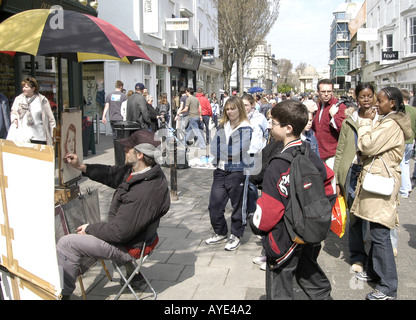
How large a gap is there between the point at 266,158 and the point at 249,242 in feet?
4.99

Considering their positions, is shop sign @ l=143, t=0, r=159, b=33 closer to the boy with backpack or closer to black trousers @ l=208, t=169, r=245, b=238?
black trousers @ l=208, t=169, r=245, b=238

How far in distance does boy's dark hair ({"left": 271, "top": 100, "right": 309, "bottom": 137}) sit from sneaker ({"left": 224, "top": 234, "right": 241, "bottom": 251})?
2367 millimetres

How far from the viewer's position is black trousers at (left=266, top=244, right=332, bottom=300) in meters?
2.91

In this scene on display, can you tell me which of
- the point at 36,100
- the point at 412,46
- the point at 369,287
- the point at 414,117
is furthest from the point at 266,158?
the point at 412,46

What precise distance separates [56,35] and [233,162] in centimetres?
236

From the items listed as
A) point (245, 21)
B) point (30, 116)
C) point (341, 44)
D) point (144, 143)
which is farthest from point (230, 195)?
point (341, 44)

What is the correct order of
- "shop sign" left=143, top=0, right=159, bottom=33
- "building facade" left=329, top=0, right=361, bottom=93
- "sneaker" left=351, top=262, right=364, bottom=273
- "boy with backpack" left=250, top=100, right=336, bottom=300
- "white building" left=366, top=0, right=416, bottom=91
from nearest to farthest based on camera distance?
"boy with backpack" left=250, top=100, right=336, bottom=300 → "sneaker" left=351, top=262, right=364, bottom=273 → "shop sign" left=143, top=0, right=159, bottom=33 → "white building" left=366, top=0, right=416, bottom=91 → "building facade" left=329, top=0, right=361, bottom=93

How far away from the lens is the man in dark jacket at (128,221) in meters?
3.24

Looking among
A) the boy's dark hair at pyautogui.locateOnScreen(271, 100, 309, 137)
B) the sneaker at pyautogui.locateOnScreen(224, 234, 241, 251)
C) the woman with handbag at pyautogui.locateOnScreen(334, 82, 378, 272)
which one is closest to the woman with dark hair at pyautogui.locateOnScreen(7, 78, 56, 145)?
the sneaker at pyautogui.locateOnScreen(224, 234, 241, 251)

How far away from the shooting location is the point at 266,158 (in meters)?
4.22

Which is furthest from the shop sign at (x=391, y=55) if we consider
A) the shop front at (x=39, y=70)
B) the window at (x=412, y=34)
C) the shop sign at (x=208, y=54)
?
the shop front at (x=39, y=70)

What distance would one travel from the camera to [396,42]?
29.6 m

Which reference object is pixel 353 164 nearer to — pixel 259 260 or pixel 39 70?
pixel 259 260
